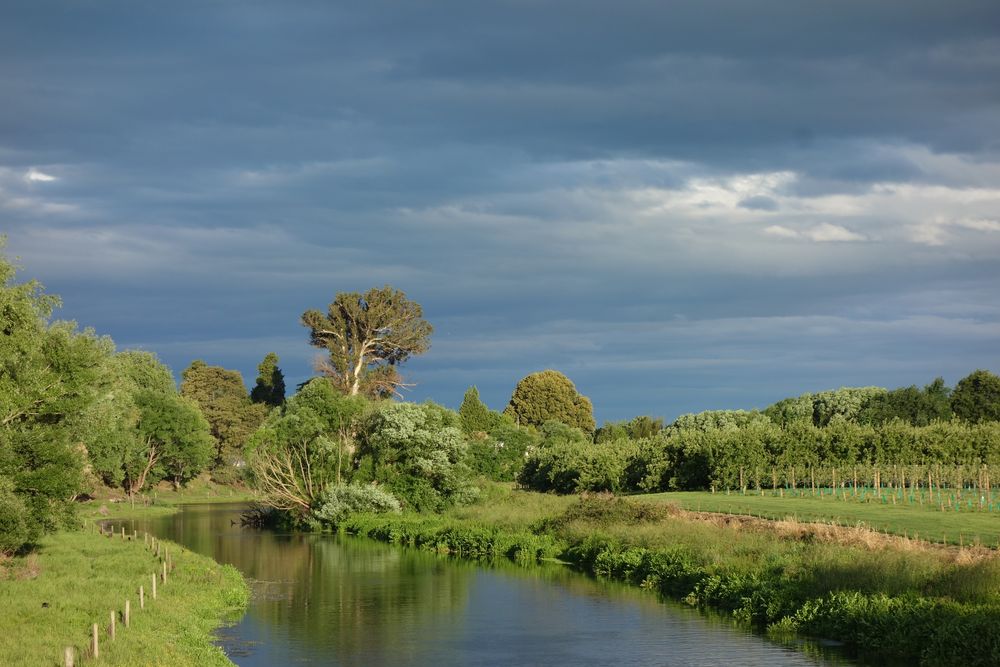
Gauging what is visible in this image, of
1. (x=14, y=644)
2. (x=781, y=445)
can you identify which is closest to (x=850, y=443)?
(x=781, y=445)

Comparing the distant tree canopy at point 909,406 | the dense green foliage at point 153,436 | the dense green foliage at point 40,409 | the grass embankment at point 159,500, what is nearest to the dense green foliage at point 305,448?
the grass embankment at point 159,500

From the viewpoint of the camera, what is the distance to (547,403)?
151000mm

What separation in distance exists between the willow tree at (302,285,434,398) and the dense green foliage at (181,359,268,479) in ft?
78.0

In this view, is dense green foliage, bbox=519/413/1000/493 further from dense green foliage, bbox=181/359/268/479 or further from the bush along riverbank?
dense green foliage, bbox=181/359/268/479

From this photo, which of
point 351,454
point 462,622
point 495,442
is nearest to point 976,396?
point 495,442

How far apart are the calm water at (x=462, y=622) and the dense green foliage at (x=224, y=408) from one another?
74345 millimetres

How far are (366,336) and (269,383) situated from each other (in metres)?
32.7

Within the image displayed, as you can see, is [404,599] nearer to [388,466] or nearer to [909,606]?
[909,606]

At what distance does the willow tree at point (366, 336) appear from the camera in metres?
107

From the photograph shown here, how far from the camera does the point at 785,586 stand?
121 ft

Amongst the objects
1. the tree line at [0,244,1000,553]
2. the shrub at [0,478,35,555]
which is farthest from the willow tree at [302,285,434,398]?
the shrub at [0,478,35,555]

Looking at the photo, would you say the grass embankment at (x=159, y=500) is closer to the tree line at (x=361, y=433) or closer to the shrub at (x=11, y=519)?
the tree line at (x=361, y=433)

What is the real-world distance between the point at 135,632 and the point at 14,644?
11.8 ft

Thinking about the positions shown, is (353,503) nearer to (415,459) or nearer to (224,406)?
(415,459)
